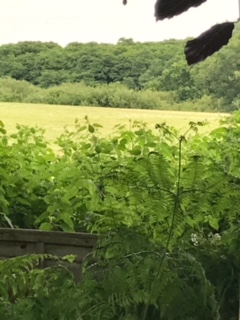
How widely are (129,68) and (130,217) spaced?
587 mm

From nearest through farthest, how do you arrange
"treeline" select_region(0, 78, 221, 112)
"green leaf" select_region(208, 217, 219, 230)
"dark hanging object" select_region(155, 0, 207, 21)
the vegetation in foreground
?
"dark hanging object" select_region(155, 0, 207, 21)
the vegetation in foreground
"green leaf" select_region(208, 217, 219, 230)
"treeline" select_region(0, 78, 221, 112)

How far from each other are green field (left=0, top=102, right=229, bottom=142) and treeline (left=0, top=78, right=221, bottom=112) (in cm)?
2

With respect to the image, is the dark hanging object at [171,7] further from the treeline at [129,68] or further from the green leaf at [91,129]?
the green leaf at [91,129]

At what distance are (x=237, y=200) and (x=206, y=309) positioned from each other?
283mm

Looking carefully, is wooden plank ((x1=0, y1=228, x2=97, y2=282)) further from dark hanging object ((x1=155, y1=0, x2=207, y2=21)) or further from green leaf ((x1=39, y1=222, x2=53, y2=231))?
dark hanging object ((x1=155, y1=0, x2=207, y2=21))

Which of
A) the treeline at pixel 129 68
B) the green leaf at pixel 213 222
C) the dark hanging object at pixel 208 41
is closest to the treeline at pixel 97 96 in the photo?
the treeline at pixel 129 68

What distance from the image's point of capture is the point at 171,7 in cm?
44

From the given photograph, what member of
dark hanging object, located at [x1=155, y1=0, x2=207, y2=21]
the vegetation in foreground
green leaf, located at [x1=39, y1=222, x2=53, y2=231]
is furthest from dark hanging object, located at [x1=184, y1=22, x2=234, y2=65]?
green leaf, located at [x1=39, y1=222, x2=53, y2=231]

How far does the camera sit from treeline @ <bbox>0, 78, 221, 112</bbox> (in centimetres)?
174

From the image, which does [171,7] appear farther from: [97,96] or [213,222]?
[97,96]

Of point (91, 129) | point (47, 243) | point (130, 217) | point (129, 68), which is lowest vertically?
point (47, 243)

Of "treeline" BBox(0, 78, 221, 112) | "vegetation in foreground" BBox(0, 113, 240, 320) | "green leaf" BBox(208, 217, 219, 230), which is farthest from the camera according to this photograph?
"treeline" BBox(0, 78, 221, 112)

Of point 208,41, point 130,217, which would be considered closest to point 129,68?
point 130,217

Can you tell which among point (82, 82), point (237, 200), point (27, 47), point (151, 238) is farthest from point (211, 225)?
point (27, 47)
